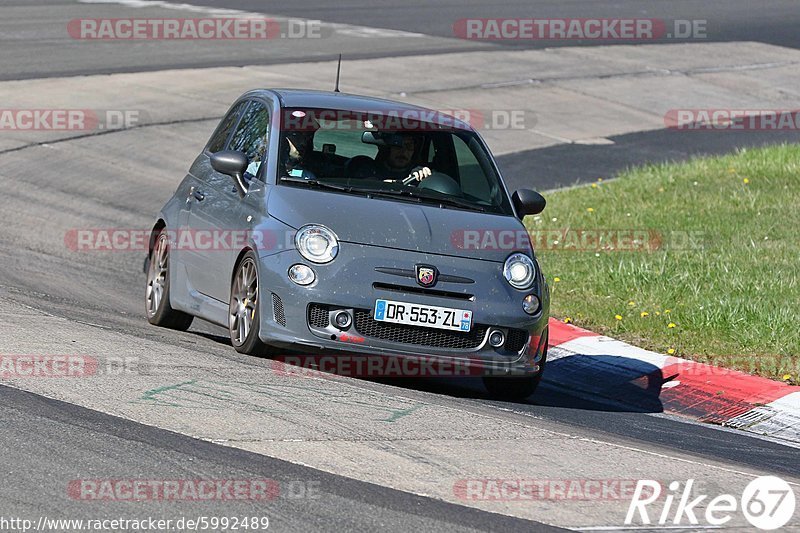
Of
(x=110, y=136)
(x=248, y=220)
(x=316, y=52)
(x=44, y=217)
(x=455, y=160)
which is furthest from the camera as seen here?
(x=316, y=52)

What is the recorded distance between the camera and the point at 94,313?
9703 millimetres

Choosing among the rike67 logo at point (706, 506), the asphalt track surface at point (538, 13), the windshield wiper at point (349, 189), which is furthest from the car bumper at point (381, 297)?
the asphalt track surface at point (538, 13)

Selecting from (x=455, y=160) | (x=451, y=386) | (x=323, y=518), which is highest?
(x=455, y=160)

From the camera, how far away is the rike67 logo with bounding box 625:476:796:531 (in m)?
5.89

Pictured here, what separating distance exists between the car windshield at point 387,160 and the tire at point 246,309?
655mm

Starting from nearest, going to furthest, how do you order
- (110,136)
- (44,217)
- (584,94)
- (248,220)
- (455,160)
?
1. (248,220)
2. (455,160)
3. (44,217)
4. (110,136)
5. (584,94)

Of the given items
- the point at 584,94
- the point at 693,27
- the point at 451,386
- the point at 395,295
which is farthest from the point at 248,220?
Result: the point at 693,27

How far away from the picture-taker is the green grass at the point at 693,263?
10.3 metres

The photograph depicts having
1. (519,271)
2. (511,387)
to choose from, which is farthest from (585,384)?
(519,271)

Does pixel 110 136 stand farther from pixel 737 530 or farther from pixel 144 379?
pixel 737 530

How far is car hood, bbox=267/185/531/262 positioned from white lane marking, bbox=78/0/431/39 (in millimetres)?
18365

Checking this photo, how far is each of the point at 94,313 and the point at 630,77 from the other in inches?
655

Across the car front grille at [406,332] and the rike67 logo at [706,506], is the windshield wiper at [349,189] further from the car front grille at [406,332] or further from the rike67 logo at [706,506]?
the rike67 logo at [706,506]

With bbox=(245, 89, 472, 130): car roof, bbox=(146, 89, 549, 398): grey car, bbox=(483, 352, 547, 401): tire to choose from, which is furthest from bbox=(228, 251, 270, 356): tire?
bbox=(483, 352, 547, 401): tire
